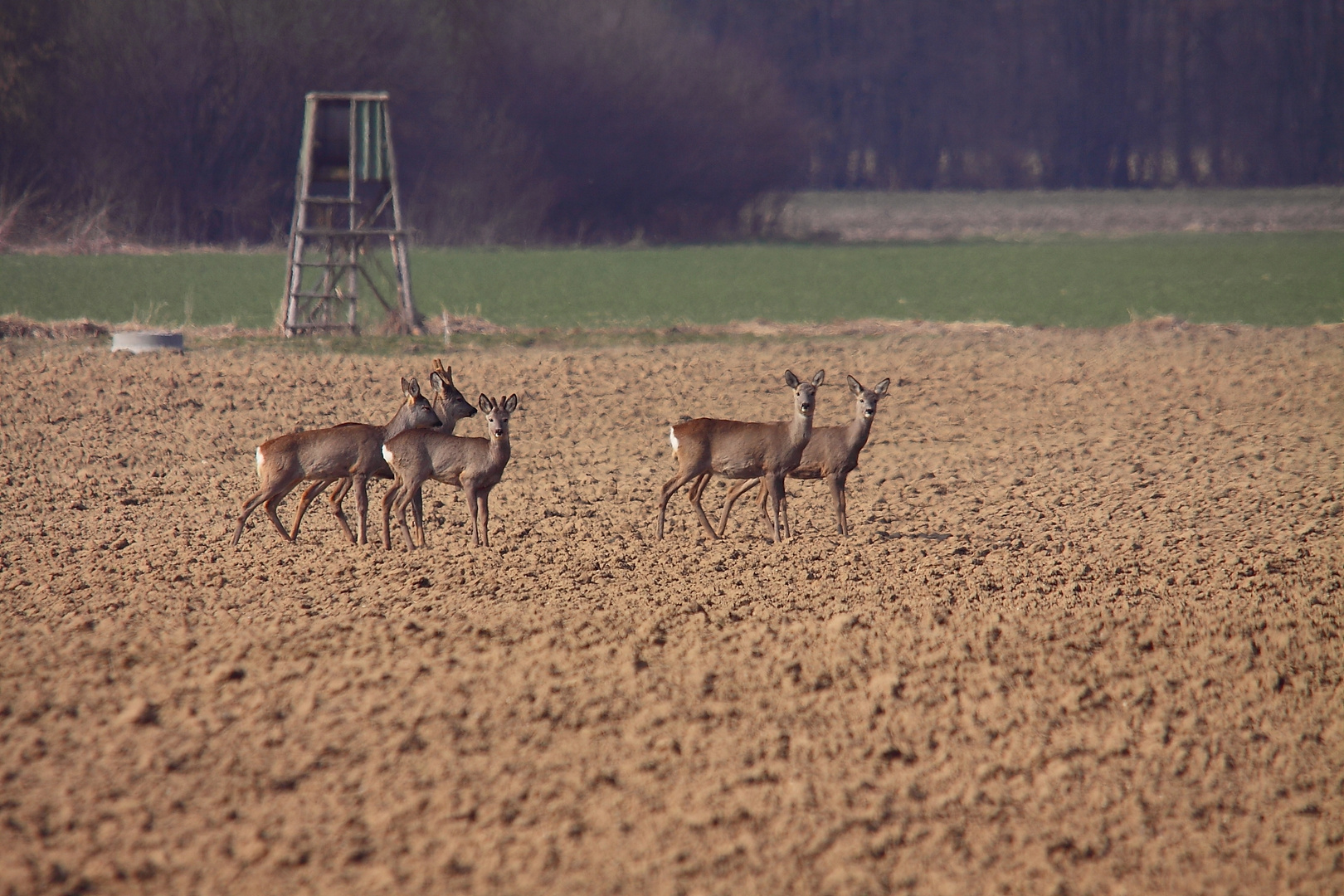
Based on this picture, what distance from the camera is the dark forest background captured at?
45656 mm

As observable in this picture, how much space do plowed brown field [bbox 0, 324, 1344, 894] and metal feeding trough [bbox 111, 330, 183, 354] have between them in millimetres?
6442

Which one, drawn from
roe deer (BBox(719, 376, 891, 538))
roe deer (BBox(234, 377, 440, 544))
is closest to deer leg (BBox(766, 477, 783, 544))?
roe deer (BBox(719, 376, 891, 538))

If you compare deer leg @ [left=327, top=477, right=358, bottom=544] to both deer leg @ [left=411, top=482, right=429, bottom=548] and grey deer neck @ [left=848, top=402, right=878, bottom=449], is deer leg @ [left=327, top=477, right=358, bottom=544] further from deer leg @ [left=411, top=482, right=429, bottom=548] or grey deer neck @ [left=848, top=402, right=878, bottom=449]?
grey deer neck @ [left=848, top=402, right=878, bottom=449]

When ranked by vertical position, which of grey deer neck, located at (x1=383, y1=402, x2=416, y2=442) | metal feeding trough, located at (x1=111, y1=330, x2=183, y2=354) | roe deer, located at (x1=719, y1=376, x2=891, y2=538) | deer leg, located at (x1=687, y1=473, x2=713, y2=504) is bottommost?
deer leg, located at (x1=687, y1=473, x2=713, y2=504)

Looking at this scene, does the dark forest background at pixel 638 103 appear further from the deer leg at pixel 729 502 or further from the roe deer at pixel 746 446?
the roe deer at pixel 746 446

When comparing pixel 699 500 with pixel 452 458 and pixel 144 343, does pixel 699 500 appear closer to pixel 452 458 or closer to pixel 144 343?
pixel 452 458

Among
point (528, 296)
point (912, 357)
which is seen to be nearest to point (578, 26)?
point (528, 296)

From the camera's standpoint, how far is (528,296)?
30.2 metres

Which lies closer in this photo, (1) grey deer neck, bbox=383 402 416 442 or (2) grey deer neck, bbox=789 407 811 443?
(1) grey deer neck, bbox=383 402 416 442

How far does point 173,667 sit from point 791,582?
3377 mm

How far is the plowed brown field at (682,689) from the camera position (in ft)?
17.9

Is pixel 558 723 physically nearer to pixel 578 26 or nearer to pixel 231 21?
pixel 231 21

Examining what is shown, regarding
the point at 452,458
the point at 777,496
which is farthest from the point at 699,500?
the point at 452,458

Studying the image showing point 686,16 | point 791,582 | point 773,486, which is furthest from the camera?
point 686,16
